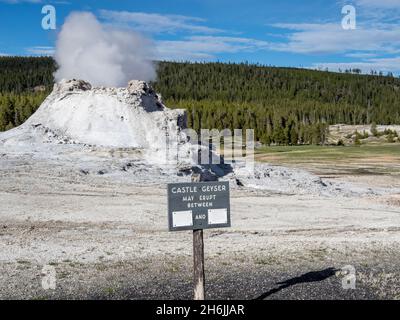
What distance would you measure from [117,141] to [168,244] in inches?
806

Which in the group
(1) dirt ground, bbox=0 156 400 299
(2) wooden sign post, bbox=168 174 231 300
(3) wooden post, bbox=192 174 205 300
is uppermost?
(2) wooden sign post, bbox=168 174 231 300

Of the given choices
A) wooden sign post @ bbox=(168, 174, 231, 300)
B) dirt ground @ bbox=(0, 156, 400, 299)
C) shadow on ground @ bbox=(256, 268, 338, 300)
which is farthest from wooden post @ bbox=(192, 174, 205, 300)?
shadow on ground @ bbox=(256, 268, 338, 300)

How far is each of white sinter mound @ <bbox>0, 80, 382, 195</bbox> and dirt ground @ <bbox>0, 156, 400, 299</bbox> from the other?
9.31 feet

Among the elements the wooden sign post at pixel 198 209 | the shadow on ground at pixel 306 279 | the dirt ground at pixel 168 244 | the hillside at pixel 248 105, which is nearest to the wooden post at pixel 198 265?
the wooden sign post at pixel 198 209

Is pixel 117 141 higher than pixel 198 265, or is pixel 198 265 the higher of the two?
pixel 117 141

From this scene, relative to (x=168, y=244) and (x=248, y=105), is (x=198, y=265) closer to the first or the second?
(x=168, y=244)

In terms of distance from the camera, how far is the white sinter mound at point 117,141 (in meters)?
32.9

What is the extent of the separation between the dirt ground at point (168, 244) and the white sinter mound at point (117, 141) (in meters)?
2.84

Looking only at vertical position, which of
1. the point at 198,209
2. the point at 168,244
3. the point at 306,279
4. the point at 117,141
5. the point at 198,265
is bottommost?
the point at 168,244

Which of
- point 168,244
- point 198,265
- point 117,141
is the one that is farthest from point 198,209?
point 117,141

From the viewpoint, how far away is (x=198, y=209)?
30.9ft

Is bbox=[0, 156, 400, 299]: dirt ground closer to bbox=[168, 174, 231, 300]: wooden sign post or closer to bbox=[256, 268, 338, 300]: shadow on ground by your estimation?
bbox=[256, 268, 338, 300]: shadow on ground

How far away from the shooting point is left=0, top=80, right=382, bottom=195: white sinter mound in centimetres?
3294
